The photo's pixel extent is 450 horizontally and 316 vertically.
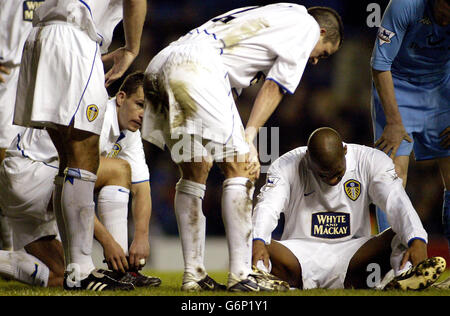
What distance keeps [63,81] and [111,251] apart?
91 cm

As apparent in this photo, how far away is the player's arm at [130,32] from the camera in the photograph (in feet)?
10.9

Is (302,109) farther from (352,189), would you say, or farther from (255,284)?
(255,284)

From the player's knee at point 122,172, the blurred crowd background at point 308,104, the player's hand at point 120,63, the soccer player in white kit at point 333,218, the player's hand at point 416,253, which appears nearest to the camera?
the player's hand at point 416,253

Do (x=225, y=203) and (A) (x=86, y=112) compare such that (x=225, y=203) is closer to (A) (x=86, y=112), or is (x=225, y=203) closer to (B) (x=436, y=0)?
(A) (x=86, y=112)

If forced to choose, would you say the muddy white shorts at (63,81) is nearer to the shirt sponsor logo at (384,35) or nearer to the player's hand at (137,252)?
the player's hand at (137,252)

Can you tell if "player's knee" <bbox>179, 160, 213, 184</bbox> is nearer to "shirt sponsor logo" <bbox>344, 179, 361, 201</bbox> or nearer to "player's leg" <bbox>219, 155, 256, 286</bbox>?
"player's leg" <bbox>219, 155, 256, 286</bbox>

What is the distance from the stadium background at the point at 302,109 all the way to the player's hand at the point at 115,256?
3633mm

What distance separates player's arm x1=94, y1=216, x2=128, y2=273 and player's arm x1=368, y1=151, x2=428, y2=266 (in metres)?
1.41

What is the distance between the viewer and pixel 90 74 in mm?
3047

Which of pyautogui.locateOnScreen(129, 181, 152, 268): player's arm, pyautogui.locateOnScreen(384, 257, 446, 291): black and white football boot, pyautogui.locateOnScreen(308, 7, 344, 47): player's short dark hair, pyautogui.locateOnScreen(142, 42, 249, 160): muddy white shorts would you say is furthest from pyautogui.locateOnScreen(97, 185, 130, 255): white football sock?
pyautogui.locateOnScreen(384, 257, 446, 291): black and white football boot

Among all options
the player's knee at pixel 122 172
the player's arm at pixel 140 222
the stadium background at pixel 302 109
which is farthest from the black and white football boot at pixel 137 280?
the stadium background at pixel 302 109

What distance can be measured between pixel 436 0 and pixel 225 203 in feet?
6.06

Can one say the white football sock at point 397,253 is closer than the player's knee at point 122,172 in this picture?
Yes

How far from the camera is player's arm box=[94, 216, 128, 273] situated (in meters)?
3.36
